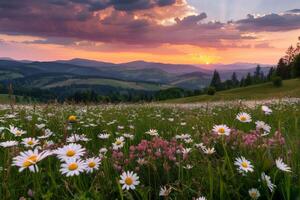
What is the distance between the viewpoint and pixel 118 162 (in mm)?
3715

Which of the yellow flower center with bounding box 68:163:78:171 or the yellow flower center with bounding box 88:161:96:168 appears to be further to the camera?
the yellow flower center with bounding box 88:161:96:168

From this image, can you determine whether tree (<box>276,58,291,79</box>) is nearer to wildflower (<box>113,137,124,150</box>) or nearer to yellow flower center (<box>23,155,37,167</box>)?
wildflower (<box>113,137,124,150</box>)

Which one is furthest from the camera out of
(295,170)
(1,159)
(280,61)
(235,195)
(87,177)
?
(280,61)

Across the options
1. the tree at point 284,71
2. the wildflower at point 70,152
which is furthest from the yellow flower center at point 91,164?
the tree at point 284,71

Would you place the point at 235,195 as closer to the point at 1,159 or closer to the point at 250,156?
the point at 250,156

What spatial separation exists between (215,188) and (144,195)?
2.23ft

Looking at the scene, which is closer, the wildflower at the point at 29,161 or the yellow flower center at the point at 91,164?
the wildflower at the point at 29,161

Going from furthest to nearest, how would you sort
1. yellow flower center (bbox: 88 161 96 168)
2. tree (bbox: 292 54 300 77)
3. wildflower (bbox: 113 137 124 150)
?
tree (bbox: 292 54 300 77)
wildflower (bbox: 113 137 124 150)
yellow flower center (bbox: 88 161 96 168)

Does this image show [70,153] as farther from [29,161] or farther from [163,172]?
[163,172]

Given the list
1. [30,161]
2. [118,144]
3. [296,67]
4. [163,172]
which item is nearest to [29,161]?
[30,161]

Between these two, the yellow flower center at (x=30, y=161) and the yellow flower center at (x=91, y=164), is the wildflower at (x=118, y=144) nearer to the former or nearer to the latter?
the yellow flower center at (x=91, y=164)

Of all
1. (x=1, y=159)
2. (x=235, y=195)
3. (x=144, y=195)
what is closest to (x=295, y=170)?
(x=235, y=195)

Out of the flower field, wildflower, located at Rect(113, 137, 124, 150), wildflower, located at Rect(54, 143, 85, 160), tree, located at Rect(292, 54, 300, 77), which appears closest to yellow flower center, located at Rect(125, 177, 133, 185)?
the flower field

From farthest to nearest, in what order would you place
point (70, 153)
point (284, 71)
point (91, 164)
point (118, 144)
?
point (284, 71) → point (118, 144) → point (91, 164) → point (70, 153)
